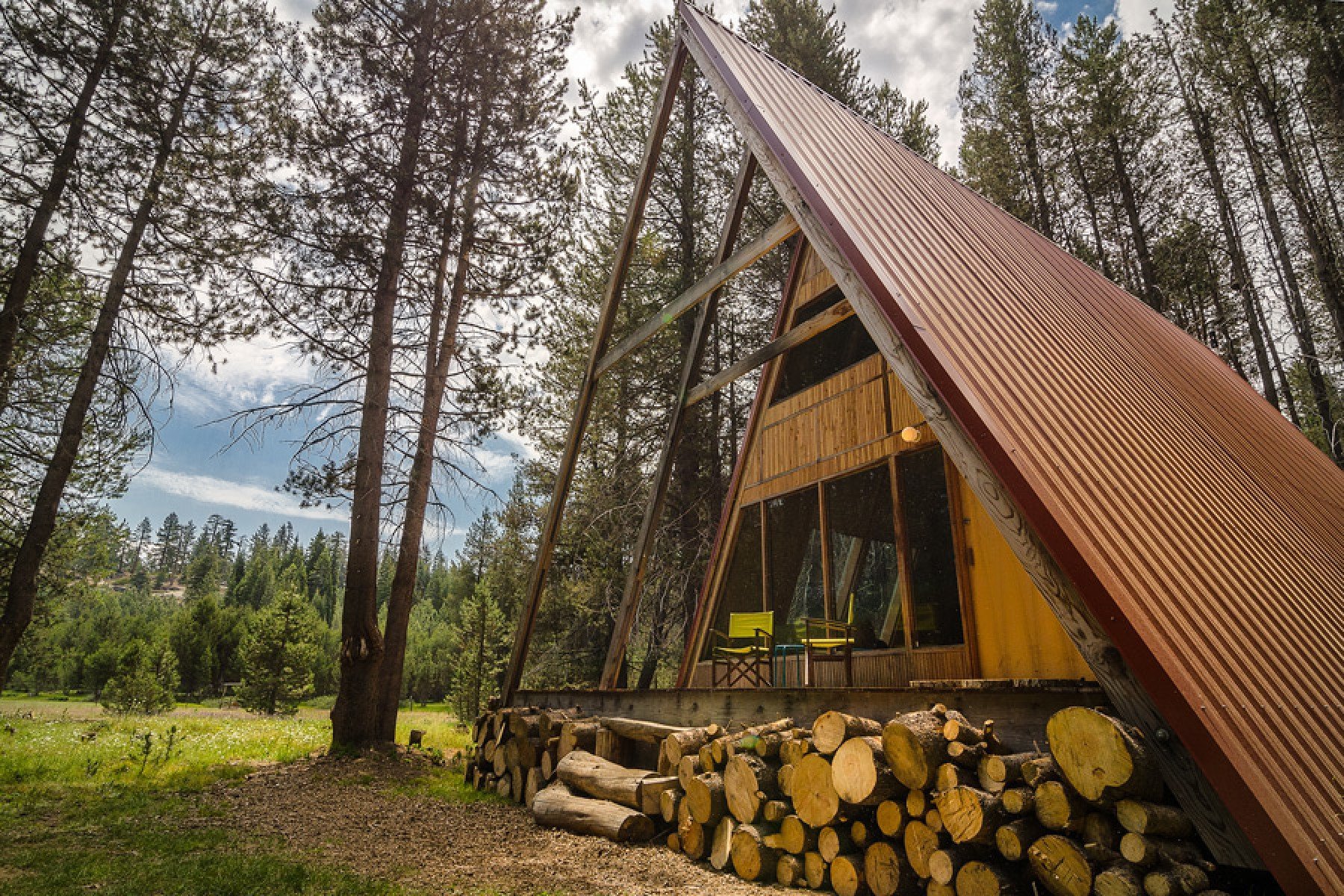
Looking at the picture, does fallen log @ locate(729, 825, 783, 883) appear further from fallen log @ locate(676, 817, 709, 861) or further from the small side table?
the small side table

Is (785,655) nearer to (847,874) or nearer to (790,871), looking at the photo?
(790,871)

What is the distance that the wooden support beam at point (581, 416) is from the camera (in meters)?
7.66

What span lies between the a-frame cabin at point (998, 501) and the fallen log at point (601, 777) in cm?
53

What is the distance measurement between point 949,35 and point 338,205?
15399mm

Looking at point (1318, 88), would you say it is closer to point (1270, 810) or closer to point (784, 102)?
point (784, 102)

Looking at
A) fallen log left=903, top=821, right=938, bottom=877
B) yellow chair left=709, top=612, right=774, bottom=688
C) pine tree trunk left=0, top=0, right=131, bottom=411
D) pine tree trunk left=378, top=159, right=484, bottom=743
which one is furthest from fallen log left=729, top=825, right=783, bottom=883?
pine tree trunk left=0, top=0, right=131, bottom=411

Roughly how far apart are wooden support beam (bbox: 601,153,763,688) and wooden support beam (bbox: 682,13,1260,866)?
3342 mm

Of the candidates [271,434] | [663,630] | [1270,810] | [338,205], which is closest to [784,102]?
[1270,810]

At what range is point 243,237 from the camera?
31.2 ft

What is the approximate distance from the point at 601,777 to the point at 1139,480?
13.0 ft

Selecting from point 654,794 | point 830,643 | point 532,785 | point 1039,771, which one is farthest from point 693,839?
point 830,643

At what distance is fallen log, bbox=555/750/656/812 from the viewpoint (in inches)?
186

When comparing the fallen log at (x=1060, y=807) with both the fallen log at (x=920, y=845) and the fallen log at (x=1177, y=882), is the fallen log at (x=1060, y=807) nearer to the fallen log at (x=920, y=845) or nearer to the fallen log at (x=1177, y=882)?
the fallen log at (x=1177, y=882)

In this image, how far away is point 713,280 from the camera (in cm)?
665
